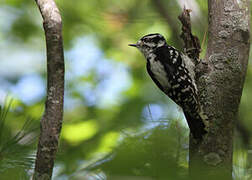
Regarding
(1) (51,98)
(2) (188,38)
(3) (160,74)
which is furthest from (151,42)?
(1) (51,98)

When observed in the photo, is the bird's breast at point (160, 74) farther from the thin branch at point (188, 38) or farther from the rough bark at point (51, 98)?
the rough bark at point (51, 98)

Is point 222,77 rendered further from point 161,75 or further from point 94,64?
point 94,64

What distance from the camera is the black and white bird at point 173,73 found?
3585mm

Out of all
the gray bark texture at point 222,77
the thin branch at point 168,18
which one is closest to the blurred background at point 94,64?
the thin branch at point 168,18

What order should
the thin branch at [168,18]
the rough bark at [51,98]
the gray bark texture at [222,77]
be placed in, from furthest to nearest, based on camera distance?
1. the thin branch at [168,18]
2. the gray bark texture at [222,77]
3. the rough bark at [51,98]

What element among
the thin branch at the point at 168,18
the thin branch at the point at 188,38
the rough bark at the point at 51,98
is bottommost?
the rough bark at the point at 51,98

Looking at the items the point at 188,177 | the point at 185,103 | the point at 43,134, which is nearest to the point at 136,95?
the point at 185,103

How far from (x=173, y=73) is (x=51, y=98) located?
1877 millimetres

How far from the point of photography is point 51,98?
230 cm

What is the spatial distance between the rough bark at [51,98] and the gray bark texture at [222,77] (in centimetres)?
104

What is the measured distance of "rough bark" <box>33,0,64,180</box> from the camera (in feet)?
7.18

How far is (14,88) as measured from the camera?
5895mm

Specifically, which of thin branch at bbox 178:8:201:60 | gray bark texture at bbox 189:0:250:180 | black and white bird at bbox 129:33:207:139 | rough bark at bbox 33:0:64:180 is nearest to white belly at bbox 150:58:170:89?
black and white bird at bbox 129:33:207:139

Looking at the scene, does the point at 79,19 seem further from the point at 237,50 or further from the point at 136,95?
the point at 237,50
